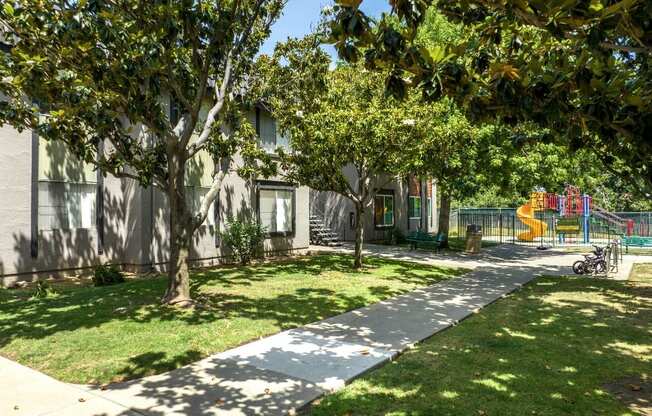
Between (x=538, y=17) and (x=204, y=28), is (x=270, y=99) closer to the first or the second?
(x=204, y=28)

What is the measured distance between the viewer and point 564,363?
5980 mm

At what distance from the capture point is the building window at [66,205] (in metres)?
12.5

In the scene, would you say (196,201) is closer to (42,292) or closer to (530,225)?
(42,292)

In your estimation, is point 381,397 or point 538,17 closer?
point 538,17

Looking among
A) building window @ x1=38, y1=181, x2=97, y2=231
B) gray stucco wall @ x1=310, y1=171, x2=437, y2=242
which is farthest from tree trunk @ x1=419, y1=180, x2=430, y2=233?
building window @ x1=38, y1=181, x2=97, y2=231

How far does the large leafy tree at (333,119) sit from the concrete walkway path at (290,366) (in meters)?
5.14

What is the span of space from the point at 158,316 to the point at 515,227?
112 ft

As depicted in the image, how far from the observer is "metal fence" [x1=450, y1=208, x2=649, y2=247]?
97.7ft

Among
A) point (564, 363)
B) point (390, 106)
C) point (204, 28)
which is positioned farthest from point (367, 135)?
point (564, 363)

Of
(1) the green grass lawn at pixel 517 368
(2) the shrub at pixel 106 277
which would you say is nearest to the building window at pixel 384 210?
(2) the shrub at pixel 106 277

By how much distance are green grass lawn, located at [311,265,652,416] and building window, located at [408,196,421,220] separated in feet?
69.5

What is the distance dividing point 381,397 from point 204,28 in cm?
727

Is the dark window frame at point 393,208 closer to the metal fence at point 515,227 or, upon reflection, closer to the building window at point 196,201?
the metal fence at point 515,227

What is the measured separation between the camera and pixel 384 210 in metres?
27.8
